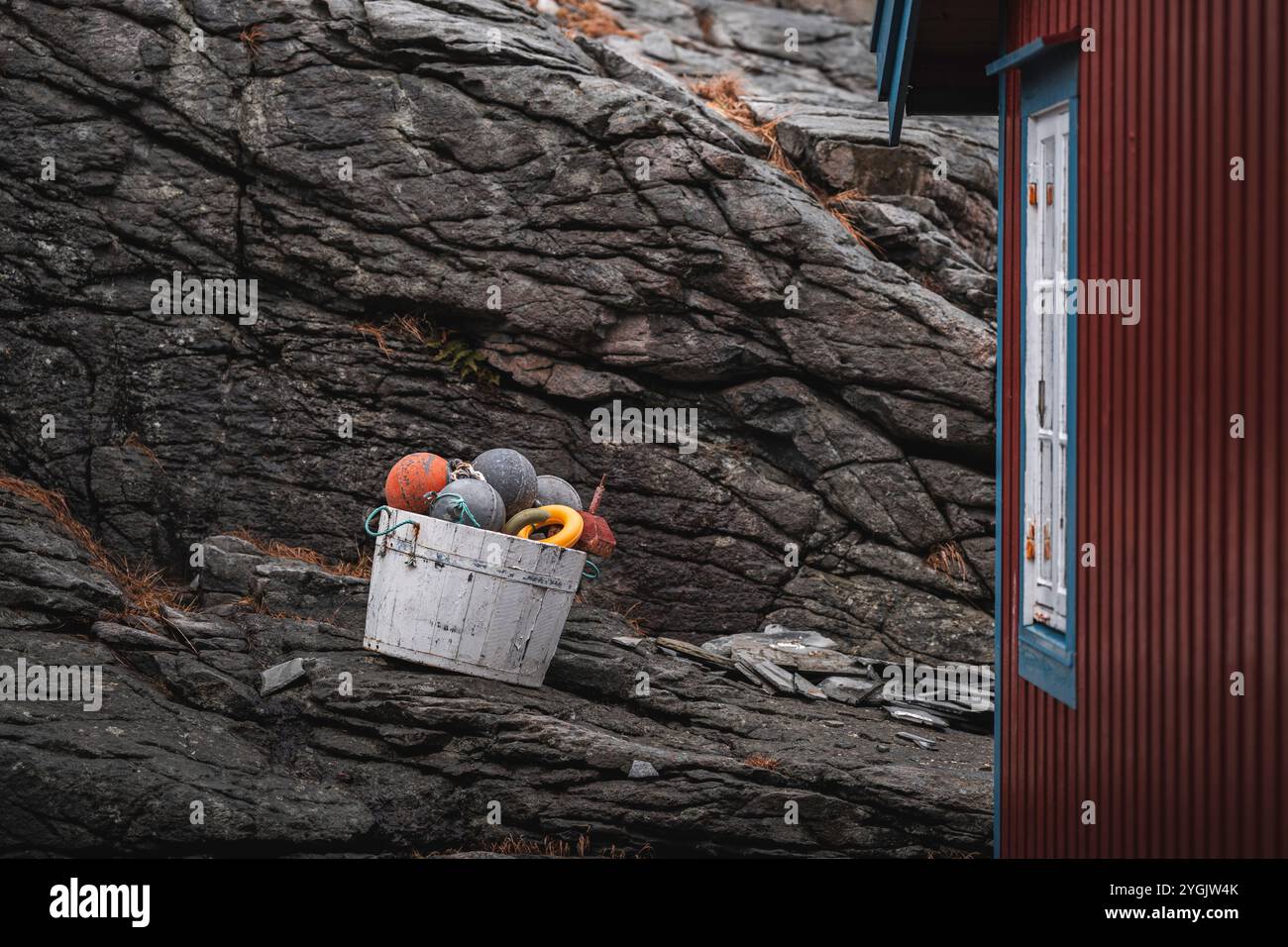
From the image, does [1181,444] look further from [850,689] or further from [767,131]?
[767,131]

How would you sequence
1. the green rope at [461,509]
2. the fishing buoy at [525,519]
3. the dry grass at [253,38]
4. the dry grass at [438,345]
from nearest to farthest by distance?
the green rope at [461,509]
the fishing buoy at [525,519]
the dry grass at [438,345]
the dry grass at [253,38]

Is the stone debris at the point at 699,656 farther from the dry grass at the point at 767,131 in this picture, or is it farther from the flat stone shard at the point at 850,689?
the dry grass at the point at 767,131

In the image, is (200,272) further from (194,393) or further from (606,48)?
(606,48)

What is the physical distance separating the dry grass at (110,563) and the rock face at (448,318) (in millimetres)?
224

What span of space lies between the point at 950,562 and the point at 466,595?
16.0 feet

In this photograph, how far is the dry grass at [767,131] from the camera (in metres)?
12.2

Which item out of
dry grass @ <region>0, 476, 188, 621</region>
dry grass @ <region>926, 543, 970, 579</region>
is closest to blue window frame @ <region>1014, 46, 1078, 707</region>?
dry grass @ <region>926, 543, 970, 579</region>

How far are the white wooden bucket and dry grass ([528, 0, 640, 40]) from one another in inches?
329

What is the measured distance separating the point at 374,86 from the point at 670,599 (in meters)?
5.50

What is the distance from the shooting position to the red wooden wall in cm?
395

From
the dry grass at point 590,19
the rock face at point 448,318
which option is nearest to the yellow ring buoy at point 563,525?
the rock face at point 448,318

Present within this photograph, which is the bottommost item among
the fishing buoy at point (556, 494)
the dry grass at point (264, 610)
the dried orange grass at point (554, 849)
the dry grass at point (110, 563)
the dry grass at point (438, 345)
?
the dried orange grass at point (554, 849)

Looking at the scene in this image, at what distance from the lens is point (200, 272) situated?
11.3 metres

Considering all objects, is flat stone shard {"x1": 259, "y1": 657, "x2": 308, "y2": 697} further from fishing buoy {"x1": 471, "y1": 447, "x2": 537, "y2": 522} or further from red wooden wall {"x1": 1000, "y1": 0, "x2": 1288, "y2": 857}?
red wooden wall {"x1": 1000, "y1": 0, "x2": 1288, "y2": 857}
